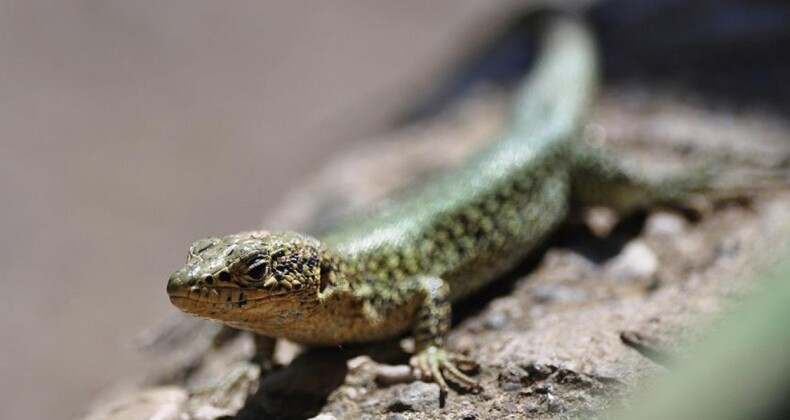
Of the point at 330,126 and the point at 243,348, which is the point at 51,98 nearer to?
the point at 330,126

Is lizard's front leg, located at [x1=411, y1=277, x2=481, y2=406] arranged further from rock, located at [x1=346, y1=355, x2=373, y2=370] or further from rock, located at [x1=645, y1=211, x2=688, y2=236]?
rock, located at [x1=645, y1=211, x2=688, y2=236]

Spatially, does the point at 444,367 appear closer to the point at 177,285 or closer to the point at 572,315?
the point at 572,315

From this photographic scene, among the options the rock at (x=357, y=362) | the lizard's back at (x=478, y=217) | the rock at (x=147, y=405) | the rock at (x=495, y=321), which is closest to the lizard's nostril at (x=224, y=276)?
the lizard's back at (x=478, y=217)

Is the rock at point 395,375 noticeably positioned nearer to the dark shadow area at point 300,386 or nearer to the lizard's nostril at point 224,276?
the dark shadow area at point 300,386

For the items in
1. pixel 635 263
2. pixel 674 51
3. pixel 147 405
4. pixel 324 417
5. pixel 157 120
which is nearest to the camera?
pixel 324 417

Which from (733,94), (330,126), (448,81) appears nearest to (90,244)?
(330,126)

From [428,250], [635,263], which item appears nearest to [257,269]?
[428,250]

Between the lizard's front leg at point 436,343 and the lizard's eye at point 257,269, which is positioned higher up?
the lizard's eye at point 257,269
